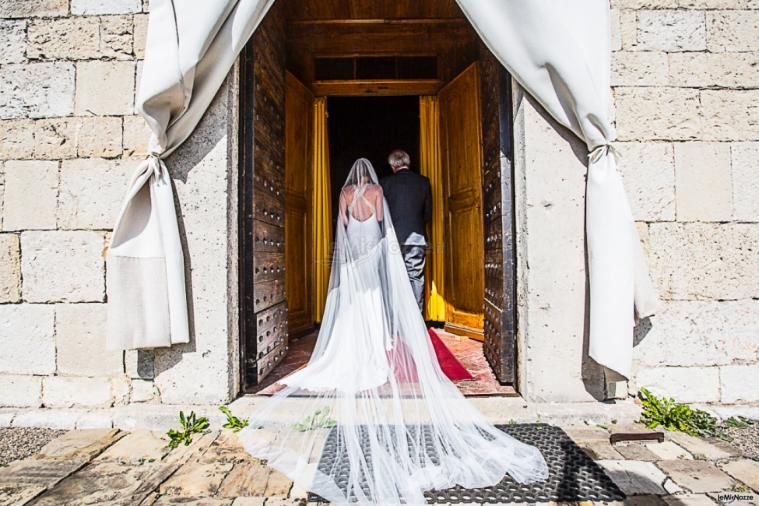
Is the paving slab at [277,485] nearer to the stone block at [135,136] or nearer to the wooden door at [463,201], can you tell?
the stone block at [135,136]

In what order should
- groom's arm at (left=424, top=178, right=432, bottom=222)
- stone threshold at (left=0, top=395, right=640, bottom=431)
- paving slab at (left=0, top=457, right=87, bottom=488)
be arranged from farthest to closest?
groom's arm at (left=424, top=178, right=432, bottom=222), stone threshold at (left=0, top=395, right=640, bottom=431), paving slab at (left=0, top=457, right=87, bottom=488)

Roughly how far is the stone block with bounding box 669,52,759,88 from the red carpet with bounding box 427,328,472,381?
2451mm

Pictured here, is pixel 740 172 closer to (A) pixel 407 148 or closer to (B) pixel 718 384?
(B) pixel 718 384

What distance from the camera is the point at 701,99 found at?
2732mm

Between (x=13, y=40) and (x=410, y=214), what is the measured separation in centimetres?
352

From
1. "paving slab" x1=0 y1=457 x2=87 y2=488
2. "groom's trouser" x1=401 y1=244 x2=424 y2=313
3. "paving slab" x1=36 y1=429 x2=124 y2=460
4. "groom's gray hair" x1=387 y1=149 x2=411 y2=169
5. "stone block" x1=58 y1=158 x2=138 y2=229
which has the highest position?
"groom's gray hair" x1=387 y1=149 x2=411 y2=169

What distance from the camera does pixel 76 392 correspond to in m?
2.67

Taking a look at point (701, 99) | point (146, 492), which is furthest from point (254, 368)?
point (701, 99)

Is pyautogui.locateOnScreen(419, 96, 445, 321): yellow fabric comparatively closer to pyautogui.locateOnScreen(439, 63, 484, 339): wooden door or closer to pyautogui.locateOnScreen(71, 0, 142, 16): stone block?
pyautogui.locateOnScreen(439, 63, 484, 339): wooden door

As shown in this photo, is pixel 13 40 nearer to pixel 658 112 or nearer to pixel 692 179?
pixel 658 112

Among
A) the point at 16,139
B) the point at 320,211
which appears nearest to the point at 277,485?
the point at 16,139

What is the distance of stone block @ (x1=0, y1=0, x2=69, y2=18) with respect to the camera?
2.76 meters

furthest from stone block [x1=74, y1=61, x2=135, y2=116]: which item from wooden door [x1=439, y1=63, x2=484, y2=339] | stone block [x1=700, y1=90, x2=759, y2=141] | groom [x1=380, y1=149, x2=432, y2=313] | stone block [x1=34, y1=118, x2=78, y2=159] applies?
stone block [x1=700, y1=90, x2=759, y2=141]

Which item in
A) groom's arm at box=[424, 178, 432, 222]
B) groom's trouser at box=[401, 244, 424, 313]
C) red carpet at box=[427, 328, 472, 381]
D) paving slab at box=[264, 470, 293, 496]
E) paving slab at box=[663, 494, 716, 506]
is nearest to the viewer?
paving slab at box=[663, 494, 716, 506]
